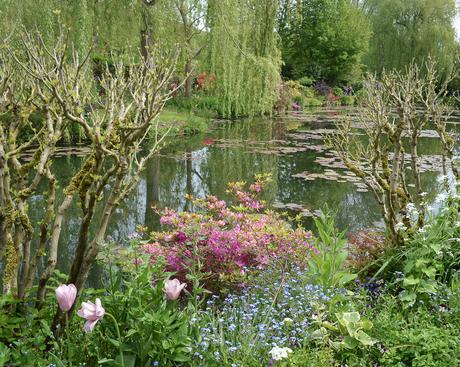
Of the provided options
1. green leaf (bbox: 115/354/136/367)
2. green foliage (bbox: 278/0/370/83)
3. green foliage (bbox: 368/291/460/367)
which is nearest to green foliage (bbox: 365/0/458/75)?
green foliage (bbox: 278/0/370/83)

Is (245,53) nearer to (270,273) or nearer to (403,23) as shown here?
(270,273)

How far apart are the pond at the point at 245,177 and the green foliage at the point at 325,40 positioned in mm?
20070

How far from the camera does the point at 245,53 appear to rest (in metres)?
13.4

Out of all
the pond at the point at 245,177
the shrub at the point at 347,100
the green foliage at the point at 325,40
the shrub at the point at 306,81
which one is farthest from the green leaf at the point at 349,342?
the green foliage at the point at 325,40

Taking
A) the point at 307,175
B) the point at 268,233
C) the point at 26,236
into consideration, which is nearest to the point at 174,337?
the point at 26,236

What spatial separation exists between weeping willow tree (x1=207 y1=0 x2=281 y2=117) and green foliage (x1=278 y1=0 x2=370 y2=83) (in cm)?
2018

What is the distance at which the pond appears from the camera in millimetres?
7590

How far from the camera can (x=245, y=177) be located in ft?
33.7

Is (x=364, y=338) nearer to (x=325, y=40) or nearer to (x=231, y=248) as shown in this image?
(x=231, y=248)

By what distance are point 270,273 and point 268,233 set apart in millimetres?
622

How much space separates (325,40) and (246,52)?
22574mm

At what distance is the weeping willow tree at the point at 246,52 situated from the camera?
42.6 feet

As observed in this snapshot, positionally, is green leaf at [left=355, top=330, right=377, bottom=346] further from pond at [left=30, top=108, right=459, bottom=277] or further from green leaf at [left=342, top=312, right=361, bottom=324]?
pond at [left=30, top=108, right=459, bottom=277]

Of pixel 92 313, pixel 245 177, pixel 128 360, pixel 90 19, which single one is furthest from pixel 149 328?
pixel 90 19
